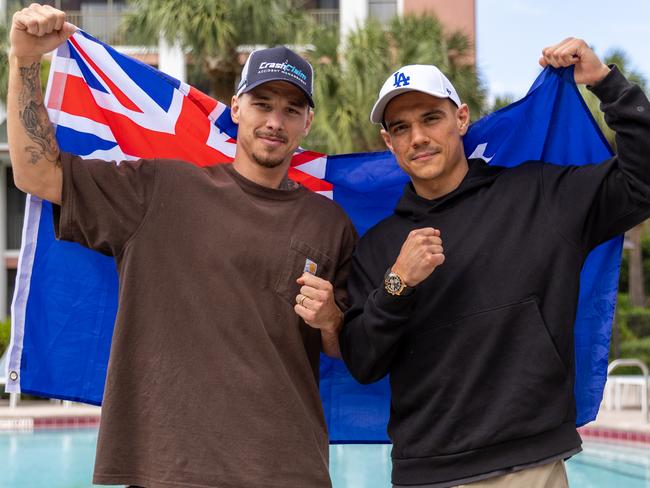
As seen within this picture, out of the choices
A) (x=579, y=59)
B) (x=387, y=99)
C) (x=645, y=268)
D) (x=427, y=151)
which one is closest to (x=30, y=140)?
(x=387, y=99)

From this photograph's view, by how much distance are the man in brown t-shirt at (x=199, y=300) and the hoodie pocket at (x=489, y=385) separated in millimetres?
365

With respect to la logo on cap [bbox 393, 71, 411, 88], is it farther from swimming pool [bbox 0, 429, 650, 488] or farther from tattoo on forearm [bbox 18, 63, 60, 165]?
swimming pool [bbox 0, 429, 650, 488]

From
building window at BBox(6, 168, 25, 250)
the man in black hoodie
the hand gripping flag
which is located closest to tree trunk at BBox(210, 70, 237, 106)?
building window at BBox(6, 168, 25, 250)

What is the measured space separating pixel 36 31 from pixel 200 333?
3.52 feet

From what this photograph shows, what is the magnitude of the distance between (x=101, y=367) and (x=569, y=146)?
2032mm

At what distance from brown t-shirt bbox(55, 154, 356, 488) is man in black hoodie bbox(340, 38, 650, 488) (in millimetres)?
258

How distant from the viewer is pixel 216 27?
17.2 metres

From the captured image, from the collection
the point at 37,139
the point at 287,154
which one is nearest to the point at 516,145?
the point at 287,154

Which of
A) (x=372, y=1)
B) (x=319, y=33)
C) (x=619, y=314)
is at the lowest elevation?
(x=619, y=314)

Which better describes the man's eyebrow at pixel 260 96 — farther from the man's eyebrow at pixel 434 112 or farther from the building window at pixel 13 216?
the building window at pixel 13 216

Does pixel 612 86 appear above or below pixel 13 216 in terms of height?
below

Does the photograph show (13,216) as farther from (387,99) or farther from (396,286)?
(396,286)

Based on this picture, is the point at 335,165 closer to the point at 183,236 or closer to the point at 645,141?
the point at 183,236

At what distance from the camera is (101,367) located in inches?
144
